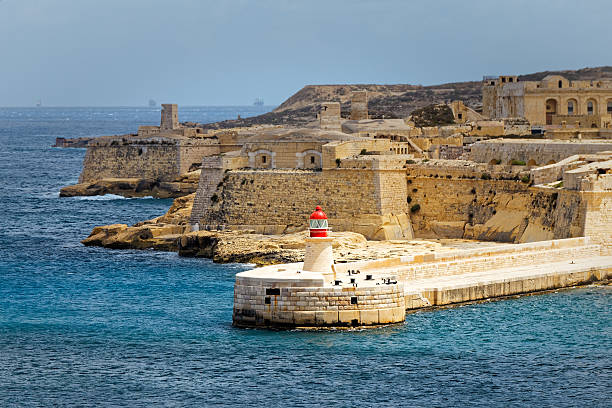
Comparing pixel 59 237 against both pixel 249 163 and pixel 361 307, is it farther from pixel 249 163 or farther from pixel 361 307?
pixel 361 307

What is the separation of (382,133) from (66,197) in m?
20.1

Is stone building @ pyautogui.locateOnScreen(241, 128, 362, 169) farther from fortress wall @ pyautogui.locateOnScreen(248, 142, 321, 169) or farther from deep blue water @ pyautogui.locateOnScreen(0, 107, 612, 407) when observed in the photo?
deep blue water @ pyautogui.locateOnScreen(0, 107, 612, 407)

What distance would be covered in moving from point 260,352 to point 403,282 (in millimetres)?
4967

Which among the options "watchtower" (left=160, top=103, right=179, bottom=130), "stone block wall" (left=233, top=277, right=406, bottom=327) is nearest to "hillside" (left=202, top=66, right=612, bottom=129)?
"watchtower" (left=160, top=103, right=179, bottom=130)

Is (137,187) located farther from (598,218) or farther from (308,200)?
(598,218)

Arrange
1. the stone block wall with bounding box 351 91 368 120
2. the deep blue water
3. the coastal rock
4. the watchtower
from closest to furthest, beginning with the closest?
1. the deep blue water
2. the stone block wall with bounding box 351 91 368 120
3. the coastal rock
4. the watchtower

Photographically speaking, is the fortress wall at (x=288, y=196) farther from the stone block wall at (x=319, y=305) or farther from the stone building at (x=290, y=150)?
the stone block wall at (x=319, y=305)

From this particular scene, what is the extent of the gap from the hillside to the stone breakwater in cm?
6758

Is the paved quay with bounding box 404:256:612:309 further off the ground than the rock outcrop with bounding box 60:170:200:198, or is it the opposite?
the rock outcrop with bounding box 60:170:200:198

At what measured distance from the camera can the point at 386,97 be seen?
5123 inches

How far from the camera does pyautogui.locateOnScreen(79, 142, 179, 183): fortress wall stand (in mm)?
60438

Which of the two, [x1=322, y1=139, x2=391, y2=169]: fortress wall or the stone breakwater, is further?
[x1=322, y1=139, x2=391, y2=169]: fortress wall

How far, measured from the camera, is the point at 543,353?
84.0ft

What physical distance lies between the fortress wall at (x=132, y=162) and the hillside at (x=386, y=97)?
3877cm
